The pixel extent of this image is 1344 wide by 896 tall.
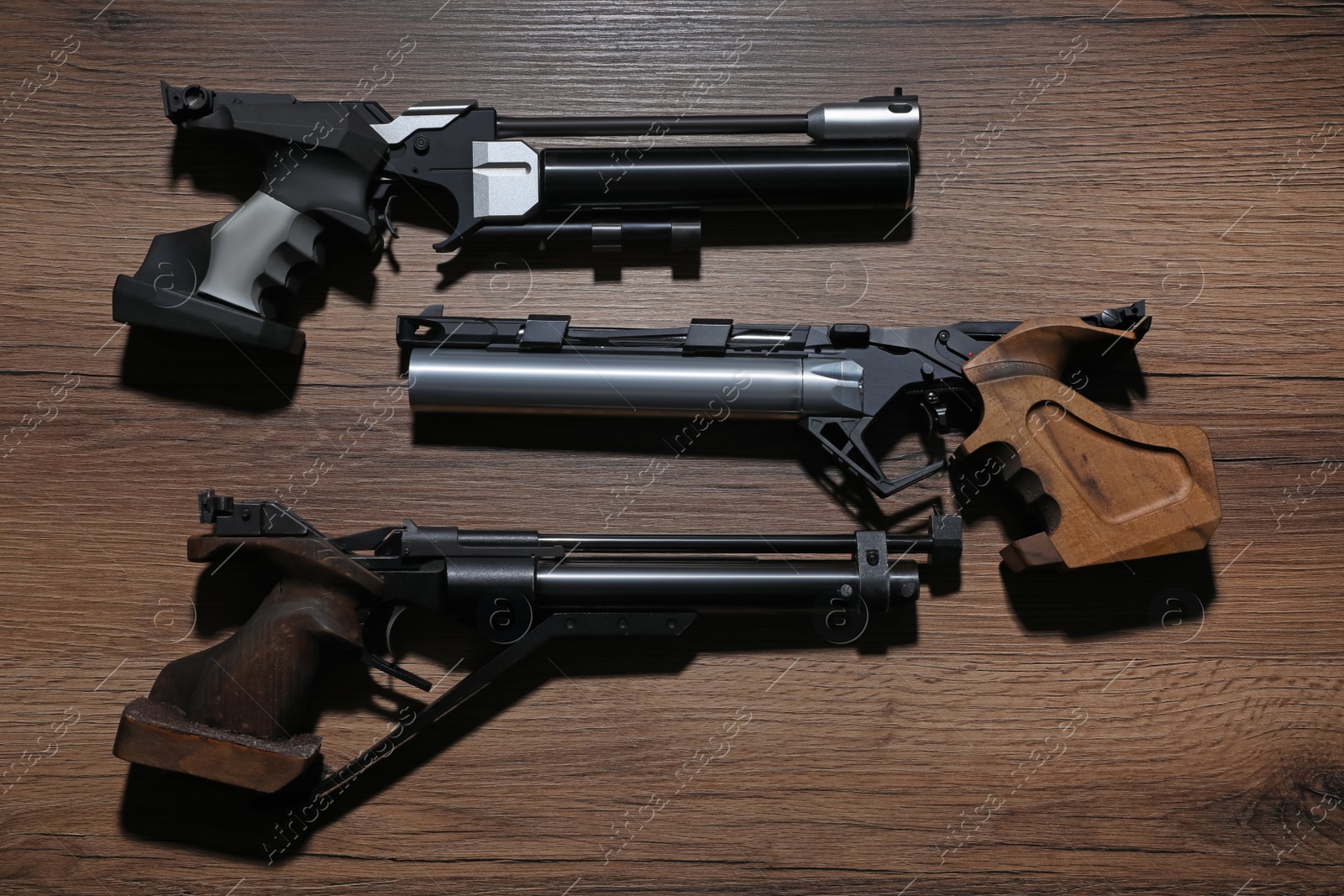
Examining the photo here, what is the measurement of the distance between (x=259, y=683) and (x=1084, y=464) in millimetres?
1301

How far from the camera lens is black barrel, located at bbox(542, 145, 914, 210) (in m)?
1.45

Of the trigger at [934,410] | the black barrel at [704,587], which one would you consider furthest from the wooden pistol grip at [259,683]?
the trigger at [934,410]

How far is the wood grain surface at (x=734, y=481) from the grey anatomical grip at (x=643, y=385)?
0.09 metres

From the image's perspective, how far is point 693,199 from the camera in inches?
57.9

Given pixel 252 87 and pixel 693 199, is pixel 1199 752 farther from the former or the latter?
pixel 252 87

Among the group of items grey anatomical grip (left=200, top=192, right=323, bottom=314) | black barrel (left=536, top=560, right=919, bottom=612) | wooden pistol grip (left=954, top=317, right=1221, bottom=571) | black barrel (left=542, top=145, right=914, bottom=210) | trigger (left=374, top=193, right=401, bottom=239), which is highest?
black barrel (left=542, top=145, right=914, bottom=210)

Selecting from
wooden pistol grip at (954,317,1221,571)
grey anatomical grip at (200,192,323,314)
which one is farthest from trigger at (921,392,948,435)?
grey anatomical grip at (200,192,323,314)

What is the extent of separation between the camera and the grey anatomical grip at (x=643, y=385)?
4.63 feet

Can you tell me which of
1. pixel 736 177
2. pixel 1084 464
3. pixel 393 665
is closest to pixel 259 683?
pixel 393 665

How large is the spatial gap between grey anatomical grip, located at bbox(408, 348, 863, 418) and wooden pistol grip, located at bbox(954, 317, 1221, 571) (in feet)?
0.77

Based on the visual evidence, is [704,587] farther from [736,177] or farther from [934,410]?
[736,177]

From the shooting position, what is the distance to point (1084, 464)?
4.62ft

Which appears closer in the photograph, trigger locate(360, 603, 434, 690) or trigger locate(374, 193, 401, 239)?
trigger locate(360, 603, 434, 690)

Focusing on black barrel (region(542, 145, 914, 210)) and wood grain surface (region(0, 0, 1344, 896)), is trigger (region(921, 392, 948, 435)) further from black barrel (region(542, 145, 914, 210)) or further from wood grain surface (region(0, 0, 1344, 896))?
black barrel (region(542, 145, 914, 210))
